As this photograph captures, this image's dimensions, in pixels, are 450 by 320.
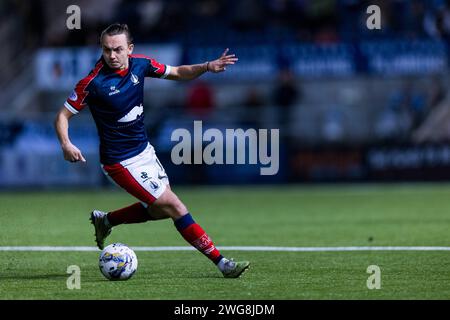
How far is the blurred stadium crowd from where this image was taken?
23438 mm

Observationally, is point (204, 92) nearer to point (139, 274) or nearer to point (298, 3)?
point (298, 3)

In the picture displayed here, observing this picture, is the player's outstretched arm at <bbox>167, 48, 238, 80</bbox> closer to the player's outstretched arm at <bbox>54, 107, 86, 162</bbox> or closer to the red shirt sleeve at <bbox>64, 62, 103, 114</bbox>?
the red shirt sleeve at <bbox>64, 62, 103, 114</bbox>

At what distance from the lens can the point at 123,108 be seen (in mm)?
9188

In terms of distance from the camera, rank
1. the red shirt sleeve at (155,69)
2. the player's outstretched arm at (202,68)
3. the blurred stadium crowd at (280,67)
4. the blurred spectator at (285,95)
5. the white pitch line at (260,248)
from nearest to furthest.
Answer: the player's outstretched arm at (202,68) < the red shirt sleeve at (155,69) < the white pitch line at (260,248) < the blurred stadium crowd at (280,67) < the blurred spectator at (285,95)

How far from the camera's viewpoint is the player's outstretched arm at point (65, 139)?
8.61 meters

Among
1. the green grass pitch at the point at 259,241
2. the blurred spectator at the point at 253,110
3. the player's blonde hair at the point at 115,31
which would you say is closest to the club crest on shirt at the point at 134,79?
the player's blonde hair at the point at 115,31

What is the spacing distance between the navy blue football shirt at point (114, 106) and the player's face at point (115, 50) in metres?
0.10

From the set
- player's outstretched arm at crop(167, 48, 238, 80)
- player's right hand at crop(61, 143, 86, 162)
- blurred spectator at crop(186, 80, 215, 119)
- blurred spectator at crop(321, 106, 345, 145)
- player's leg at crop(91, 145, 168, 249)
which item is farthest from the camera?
blurred spectator at crop(186, 80, 215, 119)

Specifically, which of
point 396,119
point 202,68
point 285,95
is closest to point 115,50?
point 202,68

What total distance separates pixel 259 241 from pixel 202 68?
10.8ft

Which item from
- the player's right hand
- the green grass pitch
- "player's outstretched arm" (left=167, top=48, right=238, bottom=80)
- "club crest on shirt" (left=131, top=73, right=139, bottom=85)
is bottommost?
the green grass pitch

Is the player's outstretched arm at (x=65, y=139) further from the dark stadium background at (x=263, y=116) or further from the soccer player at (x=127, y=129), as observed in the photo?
the dark stadium background at (x=263, y=116)

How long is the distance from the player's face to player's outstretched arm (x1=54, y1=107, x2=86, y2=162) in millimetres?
568

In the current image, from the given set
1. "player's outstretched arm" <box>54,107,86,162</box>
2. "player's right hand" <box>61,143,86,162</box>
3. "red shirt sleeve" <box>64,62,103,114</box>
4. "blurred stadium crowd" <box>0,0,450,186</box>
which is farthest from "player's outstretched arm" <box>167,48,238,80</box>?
"blurred stadium crowd" <box>0,0,450,186</box>
